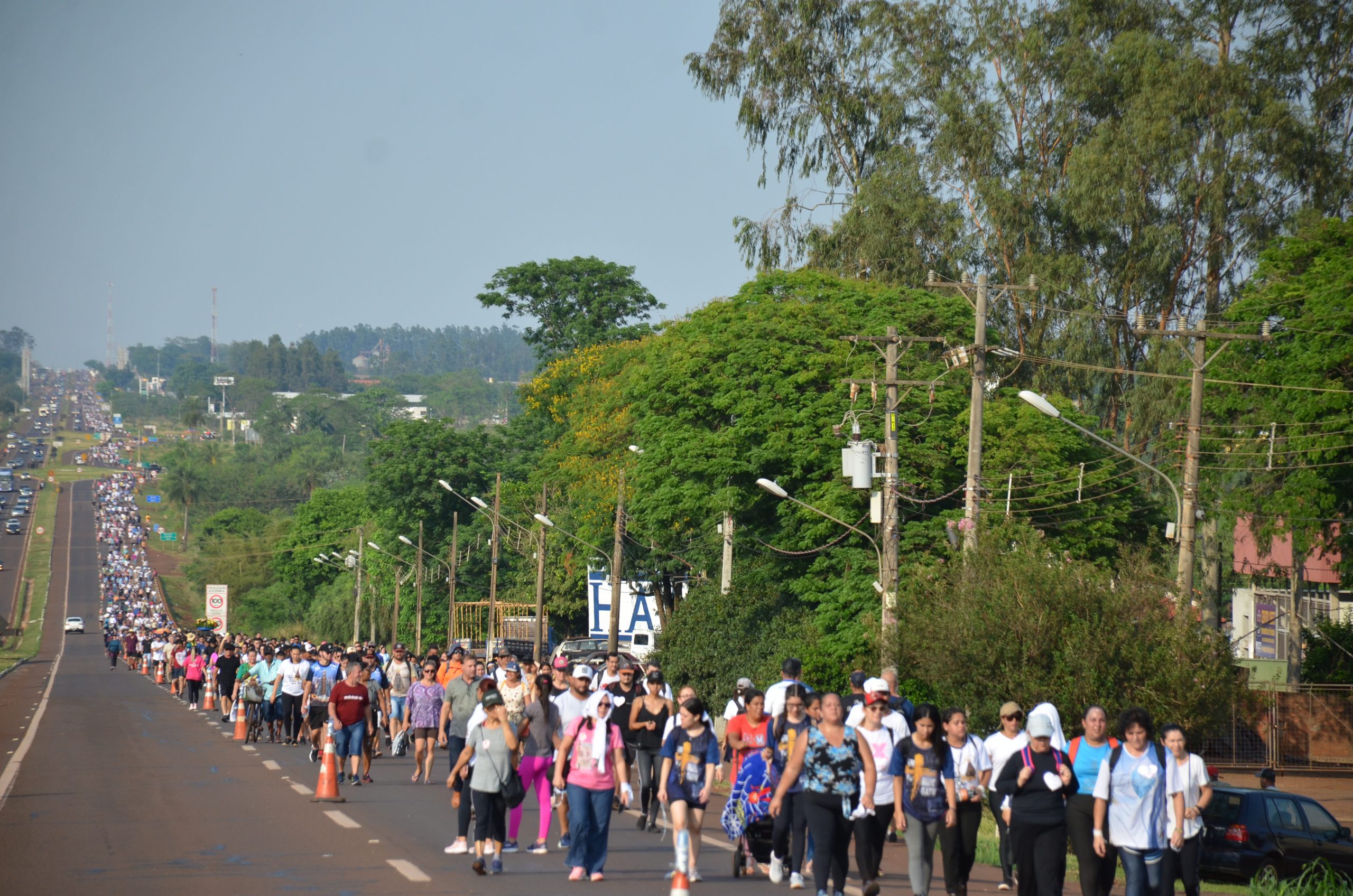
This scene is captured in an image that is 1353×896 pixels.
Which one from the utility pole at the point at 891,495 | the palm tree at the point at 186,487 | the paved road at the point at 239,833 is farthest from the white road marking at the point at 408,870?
the palm tree at the point at 186,487

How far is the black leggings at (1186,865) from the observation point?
412 inches

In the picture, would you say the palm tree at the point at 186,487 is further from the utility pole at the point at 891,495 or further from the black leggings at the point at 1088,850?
the black leggings at the point at 1088,850

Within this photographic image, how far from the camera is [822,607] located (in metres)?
34.0

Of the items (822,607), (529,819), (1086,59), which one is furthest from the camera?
(1086,59)

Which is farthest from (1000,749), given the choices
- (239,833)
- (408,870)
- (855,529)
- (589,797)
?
(855,529)

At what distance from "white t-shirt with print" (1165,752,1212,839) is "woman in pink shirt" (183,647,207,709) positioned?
30.6 meters

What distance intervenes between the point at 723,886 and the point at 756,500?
2457 centimetres

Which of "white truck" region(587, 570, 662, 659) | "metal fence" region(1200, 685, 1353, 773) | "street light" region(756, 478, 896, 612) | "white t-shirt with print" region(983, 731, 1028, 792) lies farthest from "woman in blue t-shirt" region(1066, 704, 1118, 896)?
"white truck" region(587, 570, 662, 659)

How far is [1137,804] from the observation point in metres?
10.3

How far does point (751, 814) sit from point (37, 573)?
424 ft

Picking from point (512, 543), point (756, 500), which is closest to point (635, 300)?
point (512, 543)

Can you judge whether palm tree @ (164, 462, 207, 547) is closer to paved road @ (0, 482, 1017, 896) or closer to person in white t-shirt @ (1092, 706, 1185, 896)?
paved road @ (0, 482, 1017, 896)

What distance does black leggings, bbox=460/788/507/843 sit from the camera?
12.5 meters

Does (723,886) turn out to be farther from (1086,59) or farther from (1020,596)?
(1086,59)
